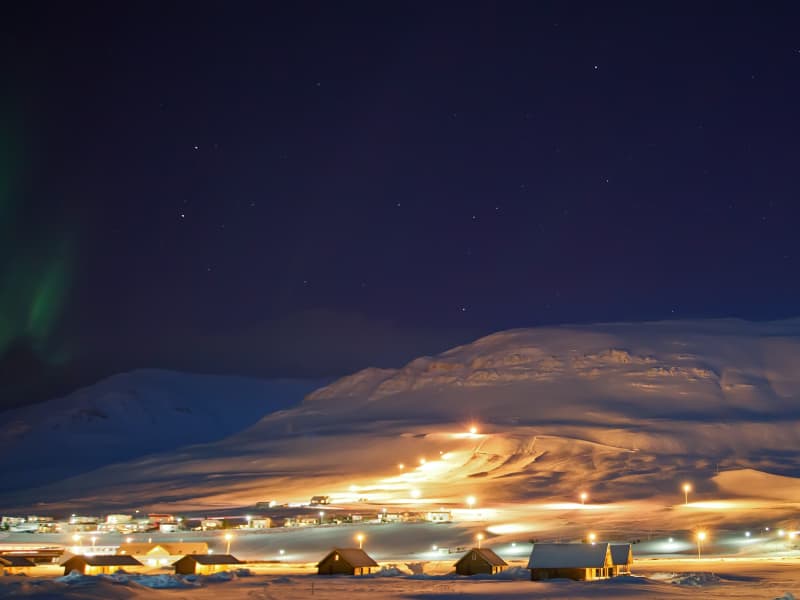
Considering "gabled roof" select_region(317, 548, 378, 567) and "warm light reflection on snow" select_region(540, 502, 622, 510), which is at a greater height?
"warm light reflection on snow" select_region(540, 502, 622, 510)

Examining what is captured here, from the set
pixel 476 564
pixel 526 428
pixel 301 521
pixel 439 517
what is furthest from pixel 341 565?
pixel 526 428

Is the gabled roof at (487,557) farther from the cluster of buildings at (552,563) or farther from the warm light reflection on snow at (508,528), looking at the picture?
the warm light reflection on snow at (508,528)

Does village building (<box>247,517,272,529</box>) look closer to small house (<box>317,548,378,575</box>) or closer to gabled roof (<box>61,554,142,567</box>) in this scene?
gabled roof (<box>61,554,142,567</box>)

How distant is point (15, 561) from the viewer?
180 ft

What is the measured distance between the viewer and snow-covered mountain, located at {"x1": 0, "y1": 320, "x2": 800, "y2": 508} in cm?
11612

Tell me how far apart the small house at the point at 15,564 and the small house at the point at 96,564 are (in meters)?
2.04

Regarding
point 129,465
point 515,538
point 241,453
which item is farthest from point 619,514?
point 129,465

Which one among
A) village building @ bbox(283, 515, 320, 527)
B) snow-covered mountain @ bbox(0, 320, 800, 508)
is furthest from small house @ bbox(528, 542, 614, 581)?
snow-covered mountain @ bbox(0, 320, 800, 508)

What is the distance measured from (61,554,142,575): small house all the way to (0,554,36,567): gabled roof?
6.94 feet

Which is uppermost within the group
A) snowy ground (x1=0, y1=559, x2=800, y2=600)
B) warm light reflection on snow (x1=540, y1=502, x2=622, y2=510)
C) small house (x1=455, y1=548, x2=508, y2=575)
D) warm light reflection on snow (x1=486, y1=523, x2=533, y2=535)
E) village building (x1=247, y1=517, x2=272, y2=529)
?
warm light reflection on snow (x1=540, y1=502, x2=622, y2=510)

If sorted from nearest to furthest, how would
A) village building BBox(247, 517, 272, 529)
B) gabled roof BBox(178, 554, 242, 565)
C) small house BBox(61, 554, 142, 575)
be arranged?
small house BBox(61, 554, 142, 575) → gabled roof BBox(178, 554, 242, 565) → village building BBox(247, 517, 272, 529)

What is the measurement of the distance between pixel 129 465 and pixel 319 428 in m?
26.5

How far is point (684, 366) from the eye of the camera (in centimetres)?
16738

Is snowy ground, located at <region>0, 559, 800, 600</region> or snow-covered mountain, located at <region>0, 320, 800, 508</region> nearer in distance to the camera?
snowy ground, located at <region>0, 559, 800, 600</region>
